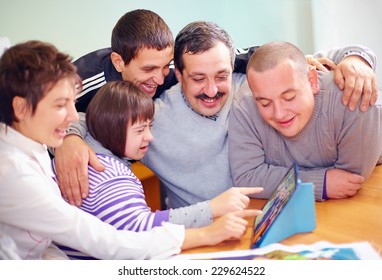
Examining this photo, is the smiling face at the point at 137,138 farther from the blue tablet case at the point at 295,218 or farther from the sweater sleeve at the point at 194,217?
the blue tablet case at the point at 295,218

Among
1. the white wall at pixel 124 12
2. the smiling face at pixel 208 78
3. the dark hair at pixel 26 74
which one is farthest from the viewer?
the smiling face at pixel 208 78

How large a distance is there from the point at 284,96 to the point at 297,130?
0.10 metres

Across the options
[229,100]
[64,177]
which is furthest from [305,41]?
[64,177]

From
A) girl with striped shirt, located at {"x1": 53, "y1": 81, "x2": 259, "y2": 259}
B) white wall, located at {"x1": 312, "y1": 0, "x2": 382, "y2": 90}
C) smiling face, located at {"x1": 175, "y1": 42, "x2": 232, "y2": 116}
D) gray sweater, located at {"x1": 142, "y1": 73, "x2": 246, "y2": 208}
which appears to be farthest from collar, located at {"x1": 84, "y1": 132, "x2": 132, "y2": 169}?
white wall, located at {"x1": 312, "y1": 0, "x2": 382, "y2": 90}

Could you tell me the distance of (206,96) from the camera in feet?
3.32

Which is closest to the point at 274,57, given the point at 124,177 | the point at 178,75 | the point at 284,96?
the point at 284,96

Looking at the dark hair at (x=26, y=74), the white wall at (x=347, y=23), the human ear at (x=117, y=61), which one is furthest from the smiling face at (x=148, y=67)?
the white wall at (x=347, y=23)

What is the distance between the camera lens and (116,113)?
89cm

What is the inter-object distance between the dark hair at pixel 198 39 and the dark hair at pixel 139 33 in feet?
0.12

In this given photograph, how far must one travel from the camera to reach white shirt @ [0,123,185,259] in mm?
671

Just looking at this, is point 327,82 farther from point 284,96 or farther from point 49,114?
point 49,114

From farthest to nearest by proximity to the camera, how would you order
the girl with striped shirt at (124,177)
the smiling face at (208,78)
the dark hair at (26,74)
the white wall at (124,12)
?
the smiling face at (208,78) → the white wall at (124,12) → the girl with striped shirt at (124,177) → the dark hair at (26,74)

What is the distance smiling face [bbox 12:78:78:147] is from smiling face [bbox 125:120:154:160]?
199 millimetres

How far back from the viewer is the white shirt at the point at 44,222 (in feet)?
2.20
